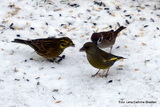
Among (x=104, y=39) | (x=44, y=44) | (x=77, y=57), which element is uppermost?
(x=44, y=44)

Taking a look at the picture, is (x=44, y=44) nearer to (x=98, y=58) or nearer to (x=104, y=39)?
(x=98, y=58)

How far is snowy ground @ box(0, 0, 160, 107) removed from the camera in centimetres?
499

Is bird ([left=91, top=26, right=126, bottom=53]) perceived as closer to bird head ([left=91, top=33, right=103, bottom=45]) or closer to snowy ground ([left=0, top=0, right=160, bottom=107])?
bird head ([left=91, top=33, right=103, bottom=45])

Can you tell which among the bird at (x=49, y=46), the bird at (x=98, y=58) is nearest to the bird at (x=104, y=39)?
the bird at (x=49, y=46)

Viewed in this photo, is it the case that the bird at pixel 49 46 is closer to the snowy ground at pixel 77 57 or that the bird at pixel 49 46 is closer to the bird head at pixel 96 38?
the snowy ground at pixel 77 57

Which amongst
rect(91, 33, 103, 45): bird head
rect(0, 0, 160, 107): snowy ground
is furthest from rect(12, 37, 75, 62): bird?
rect(91, 33, 103, 45): bird head

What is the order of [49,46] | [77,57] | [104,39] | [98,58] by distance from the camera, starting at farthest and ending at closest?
[104,39], [77,57], [49,46], [98,58]

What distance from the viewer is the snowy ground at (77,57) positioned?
4.99 m

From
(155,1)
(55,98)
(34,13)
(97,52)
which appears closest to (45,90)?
(55,98)

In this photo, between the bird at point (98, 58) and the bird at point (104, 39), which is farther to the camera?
the bird at point (104, 39)

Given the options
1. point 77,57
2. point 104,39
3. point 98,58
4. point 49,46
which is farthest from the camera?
point 104,39

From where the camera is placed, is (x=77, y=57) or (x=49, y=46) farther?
(x=77, y=57)

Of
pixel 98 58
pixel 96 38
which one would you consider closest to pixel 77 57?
pixel 96 38

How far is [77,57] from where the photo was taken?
20.6 feet
